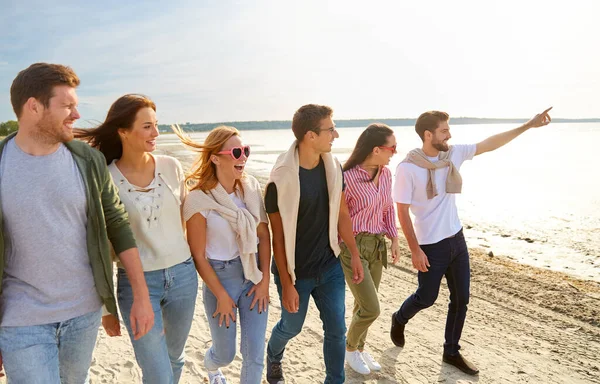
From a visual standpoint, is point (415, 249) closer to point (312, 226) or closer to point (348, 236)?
point (348, 236)

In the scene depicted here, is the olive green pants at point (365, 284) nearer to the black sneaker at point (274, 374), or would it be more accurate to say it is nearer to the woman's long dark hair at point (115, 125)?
the black sneaker at point (274, 374)

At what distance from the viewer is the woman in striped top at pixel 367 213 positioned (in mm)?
4340

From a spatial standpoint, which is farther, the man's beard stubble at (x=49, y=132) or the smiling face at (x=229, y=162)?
the smiling face at (x=229, y=162)

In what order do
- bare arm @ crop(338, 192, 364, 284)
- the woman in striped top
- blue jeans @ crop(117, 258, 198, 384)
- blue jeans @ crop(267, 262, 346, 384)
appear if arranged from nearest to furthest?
1. blue jeans @ crop(117, 258, 198, 384)
2. blue jeans @ crop(267, 262, 346, 384)
3. bare arm @ crop(338, 192, 364, 284)
4. the woman in striped top

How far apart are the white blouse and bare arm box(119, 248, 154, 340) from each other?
0.68ft

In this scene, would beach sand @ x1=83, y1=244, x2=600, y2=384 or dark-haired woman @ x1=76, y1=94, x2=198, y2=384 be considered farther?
beach sand @ x1=83, y1=244, x2=600, y2=384

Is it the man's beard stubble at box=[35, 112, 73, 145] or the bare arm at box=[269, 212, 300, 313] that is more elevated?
the man's beard stubble at box=[35, 112, 73, 145]

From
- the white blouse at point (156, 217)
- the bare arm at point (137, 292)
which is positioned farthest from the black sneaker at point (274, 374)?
the bare arm at point (137, 292)

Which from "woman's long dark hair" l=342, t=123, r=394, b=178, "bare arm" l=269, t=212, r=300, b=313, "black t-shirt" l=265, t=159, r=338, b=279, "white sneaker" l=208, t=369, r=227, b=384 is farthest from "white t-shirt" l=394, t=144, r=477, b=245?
"white sneaker" l=208, t=369, r=227, b=384

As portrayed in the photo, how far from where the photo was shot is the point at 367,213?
4398 mm

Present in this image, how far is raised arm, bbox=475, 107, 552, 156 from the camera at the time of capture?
4.88 meters

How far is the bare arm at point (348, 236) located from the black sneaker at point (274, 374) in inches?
43.6

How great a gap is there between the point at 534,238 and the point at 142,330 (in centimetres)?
1002

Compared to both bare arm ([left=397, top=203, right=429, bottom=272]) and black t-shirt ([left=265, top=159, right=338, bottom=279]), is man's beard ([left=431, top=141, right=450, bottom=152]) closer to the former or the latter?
bare arm ([left=397, top=203, right=429, bottom=272])
